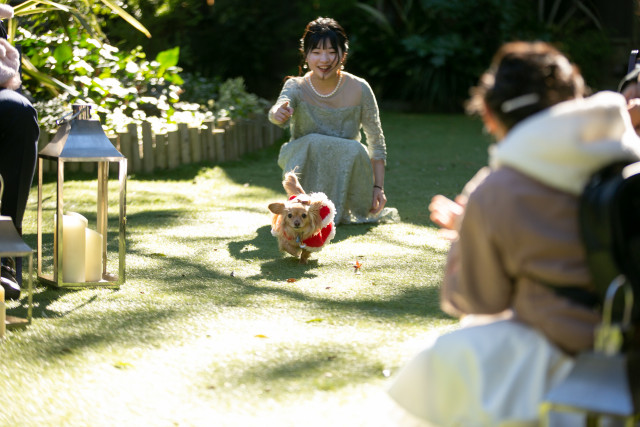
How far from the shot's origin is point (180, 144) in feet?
24.2

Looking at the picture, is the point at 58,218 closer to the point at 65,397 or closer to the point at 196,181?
the point at 65,397

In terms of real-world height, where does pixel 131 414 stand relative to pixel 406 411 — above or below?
below

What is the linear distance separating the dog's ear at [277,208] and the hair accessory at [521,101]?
2.53 meters

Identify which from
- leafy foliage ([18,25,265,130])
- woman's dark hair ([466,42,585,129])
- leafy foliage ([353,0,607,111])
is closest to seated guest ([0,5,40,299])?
woman's dark hair ([466,42,585,129])

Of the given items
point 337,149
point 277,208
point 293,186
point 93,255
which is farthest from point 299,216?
point 337,149

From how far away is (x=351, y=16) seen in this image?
1369 cm

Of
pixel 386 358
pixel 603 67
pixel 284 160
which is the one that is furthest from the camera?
pixel 603 67

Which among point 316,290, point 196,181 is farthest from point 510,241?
point 196,181

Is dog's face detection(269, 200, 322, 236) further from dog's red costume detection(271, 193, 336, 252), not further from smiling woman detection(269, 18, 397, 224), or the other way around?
smiling woman detection(269, 18, 397, 224)

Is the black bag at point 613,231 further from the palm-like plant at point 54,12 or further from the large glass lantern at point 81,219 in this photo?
the palm-like plant at point 54,12

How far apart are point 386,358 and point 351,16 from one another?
1143 cm

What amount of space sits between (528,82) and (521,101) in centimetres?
5

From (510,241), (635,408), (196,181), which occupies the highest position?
(510,241)

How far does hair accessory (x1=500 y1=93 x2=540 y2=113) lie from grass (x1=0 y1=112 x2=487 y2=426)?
0.99 m
